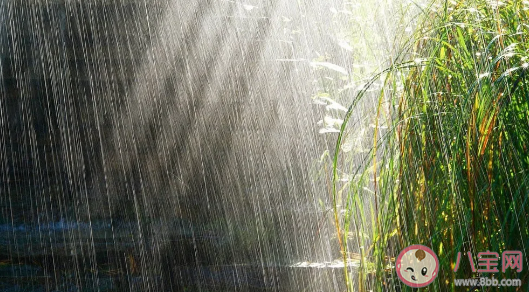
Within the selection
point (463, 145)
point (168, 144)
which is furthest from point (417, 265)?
point (168, 144)

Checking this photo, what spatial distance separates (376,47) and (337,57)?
61.2 inches

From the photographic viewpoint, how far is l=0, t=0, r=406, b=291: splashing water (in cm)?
586

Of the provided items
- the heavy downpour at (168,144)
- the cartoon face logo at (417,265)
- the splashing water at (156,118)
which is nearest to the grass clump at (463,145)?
the cartoon face logo at (417,265)

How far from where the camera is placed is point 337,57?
4.96 metres

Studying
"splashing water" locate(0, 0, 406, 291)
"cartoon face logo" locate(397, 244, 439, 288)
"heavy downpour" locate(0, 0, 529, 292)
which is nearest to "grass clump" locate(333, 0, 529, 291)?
"cartoon face logo" locate(397, 244, 439, 288)

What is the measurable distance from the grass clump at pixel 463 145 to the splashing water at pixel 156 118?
3.85 m

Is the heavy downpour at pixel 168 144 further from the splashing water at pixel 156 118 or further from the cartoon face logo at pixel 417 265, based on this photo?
the cartoon face logo at pixel 417 265

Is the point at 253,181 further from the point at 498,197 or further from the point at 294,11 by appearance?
the point at 498,197

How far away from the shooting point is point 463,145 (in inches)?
60.0

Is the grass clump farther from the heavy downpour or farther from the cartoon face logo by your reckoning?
the heavy downpour

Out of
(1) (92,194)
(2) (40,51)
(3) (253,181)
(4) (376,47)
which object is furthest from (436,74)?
(2) (40,51)

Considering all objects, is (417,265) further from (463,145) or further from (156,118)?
(156,118)

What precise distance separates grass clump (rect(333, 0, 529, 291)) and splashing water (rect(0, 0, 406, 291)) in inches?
152

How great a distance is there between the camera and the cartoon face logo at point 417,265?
158cm
